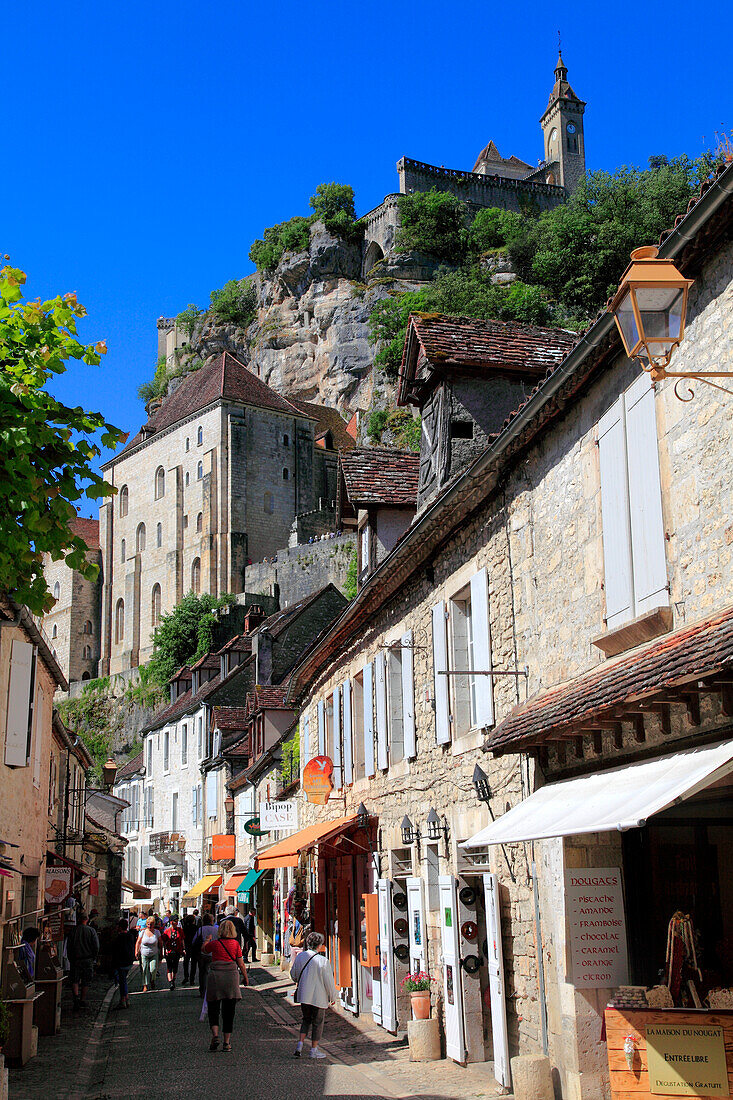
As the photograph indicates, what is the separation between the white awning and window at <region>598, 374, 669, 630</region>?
1.03 meters

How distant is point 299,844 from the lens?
1523 centimetres

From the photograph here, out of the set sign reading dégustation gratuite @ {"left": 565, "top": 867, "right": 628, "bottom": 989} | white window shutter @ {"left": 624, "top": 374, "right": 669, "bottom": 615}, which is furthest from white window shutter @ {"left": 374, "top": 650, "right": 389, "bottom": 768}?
white window shutter @ {"left": 624, "top": 374, "right": 669, "bottom": 615}

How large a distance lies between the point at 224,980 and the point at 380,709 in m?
3.71

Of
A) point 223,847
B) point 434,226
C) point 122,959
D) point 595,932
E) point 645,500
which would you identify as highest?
point 434,226

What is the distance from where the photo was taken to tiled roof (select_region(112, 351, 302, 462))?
69500 millimetres

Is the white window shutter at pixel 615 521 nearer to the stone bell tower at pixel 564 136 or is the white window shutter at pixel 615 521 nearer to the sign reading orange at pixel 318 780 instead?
the sign reading orange at pixel 318 780

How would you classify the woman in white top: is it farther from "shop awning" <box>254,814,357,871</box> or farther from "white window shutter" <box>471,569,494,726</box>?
"white window shutter" <box>471,569,494,726</box>

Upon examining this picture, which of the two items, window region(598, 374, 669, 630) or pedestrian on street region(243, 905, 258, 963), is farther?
pedestrian on street region(243, 905, 258, 963)

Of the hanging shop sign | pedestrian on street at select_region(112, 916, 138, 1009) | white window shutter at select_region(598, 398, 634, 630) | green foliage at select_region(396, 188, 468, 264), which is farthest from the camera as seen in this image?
green foliage at select_region(396, 188, 468, 264)

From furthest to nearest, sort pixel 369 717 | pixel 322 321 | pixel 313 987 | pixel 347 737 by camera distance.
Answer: pixel 322 321, pixel 347 737, pixel 369 717, pixel 313 987

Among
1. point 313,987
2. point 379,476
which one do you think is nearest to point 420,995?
point 313,987

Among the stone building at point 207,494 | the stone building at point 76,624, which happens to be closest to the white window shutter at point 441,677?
the stone building at point 207,494

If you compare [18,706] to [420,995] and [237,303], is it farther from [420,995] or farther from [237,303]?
[237,303]

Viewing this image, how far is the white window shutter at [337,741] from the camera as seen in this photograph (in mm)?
17109
